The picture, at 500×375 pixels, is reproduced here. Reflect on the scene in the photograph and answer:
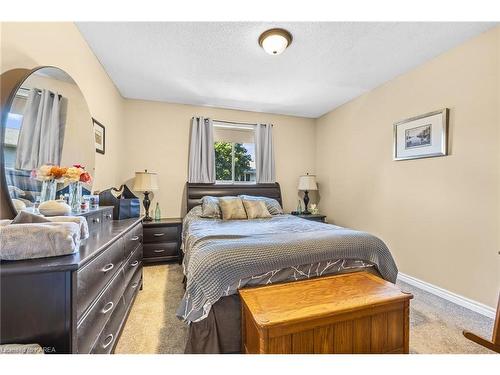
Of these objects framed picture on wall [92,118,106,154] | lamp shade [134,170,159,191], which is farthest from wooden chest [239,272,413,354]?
lamp shade [134,170,159,191]

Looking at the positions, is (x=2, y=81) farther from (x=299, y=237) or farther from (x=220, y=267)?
(x=299, y=237)

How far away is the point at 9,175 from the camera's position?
3.95 ft

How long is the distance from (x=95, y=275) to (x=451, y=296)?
3.16 meters

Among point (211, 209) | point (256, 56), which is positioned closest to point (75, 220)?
point (211, 209)

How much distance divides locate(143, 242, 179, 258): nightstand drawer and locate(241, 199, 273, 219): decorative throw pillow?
3.90 feet

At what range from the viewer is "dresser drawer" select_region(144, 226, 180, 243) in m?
3.20

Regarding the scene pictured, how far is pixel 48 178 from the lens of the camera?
1425mm

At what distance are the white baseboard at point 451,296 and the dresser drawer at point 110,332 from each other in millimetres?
3080

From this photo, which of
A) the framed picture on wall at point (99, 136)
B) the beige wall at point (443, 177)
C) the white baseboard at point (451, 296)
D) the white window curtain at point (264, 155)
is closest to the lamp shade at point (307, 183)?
the white window curtain at point (264, 155)

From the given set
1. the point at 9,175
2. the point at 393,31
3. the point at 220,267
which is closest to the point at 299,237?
the point at 220,267

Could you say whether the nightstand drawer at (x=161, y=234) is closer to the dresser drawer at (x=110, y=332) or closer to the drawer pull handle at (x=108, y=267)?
the dresser drawer at (x=110, y=332)

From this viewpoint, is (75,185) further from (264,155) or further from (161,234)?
(264,155)

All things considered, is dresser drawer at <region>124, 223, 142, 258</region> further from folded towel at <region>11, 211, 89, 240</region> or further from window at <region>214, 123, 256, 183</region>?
window at <region>214, 123, 256, 183</region>

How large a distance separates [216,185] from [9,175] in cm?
280
